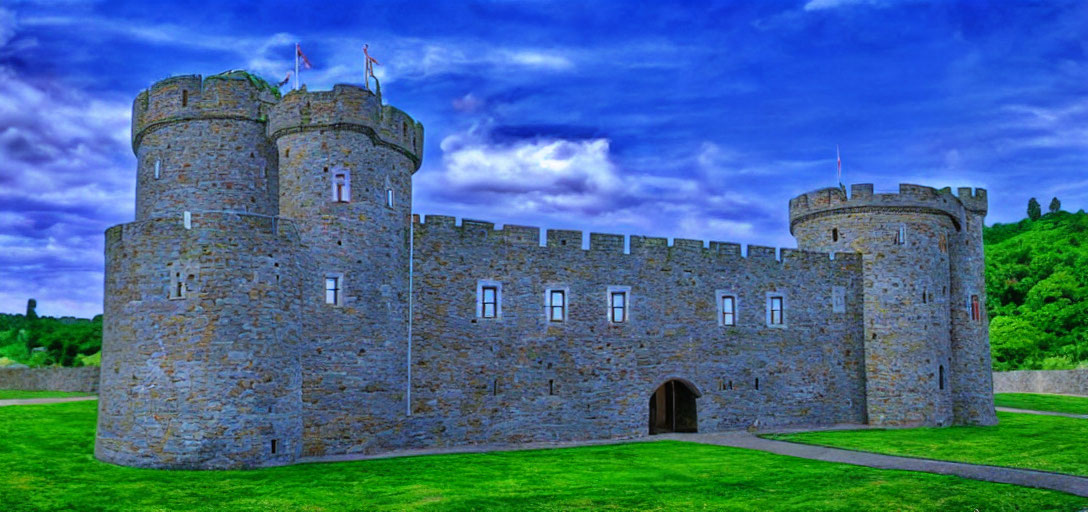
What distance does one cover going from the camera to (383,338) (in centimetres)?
2577

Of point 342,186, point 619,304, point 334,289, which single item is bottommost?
point 619,304

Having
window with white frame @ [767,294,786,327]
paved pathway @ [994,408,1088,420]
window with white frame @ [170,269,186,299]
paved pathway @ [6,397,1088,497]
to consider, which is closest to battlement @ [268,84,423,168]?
window with white frame @ [170,269,186,299]

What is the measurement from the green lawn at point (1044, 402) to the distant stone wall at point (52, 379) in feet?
156

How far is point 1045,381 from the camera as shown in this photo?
Result: 5359 centimetres

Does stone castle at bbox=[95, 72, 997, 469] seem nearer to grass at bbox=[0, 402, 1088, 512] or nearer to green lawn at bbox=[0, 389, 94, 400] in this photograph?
grass at bbox=[0, 402, 1088, 512]

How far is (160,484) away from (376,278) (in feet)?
28.8

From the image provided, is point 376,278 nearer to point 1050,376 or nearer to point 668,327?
point 668,327

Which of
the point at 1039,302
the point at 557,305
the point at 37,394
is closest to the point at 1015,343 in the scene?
the point at 1039,302

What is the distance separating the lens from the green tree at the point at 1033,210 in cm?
9866

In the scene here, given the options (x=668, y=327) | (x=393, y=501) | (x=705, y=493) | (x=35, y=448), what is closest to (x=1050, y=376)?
(x=668, y=327)

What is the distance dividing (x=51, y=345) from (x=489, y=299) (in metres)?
46.5

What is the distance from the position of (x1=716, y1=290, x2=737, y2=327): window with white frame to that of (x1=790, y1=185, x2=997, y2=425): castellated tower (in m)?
6.00

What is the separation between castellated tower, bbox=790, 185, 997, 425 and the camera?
3431 centimetres

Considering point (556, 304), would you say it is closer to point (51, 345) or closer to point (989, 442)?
point (989, 442)
